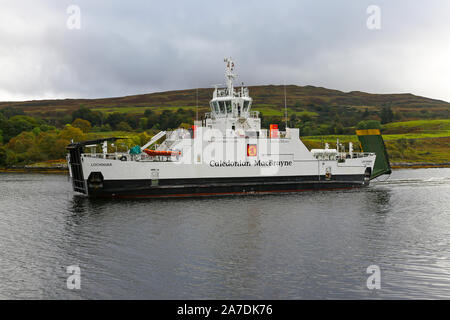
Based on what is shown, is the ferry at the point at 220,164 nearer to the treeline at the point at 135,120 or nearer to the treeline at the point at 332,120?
the treeline at the point at 332,120

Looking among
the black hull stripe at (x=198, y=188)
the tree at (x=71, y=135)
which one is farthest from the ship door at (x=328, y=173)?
the tree at (x=71, y=135)

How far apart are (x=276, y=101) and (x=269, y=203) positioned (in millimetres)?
157845

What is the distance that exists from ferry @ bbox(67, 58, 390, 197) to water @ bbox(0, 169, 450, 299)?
220cm

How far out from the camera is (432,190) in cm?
4016

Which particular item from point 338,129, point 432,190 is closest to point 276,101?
point 338,129

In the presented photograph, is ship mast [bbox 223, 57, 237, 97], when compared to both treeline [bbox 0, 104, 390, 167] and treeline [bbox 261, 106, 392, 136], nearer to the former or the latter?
treeline [bbox 0, 104, 390, 167]

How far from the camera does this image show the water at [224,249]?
1322 cm

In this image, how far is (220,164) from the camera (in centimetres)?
3359

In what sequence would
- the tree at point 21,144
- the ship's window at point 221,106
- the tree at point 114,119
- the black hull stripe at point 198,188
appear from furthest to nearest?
the tree at point 114,119, the tree at point 21,144, the ship's window at point 221,106, the black hull stripe at point 198,188

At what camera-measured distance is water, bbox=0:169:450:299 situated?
1322cm

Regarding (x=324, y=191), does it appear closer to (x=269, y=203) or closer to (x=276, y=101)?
(x=269, y=203)

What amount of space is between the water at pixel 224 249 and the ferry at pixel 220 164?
2.20 metres

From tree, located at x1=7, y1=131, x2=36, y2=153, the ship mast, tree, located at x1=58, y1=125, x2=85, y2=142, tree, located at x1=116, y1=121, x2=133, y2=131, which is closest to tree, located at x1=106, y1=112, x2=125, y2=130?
tree, located at x1=116, y1=121, x2=133, y2=131
